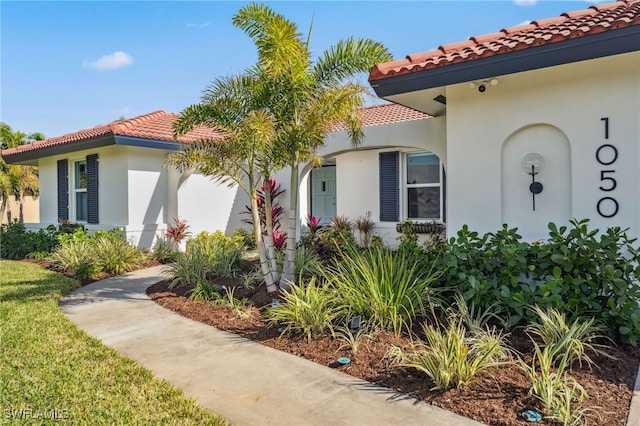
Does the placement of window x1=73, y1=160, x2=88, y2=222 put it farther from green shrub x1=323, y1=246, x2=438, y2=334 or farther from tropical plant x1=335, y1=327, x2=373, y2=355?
tropical plant x1=335, y1=327, x2=373, y2=355

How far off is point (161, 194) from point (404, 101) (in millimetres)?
8546

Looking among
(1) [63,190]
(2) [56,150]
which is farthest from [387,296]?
(1) [63,190]

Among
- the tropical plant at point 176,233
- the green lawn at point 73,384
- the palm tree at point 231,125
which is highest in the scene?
the palm tree at point 231,125

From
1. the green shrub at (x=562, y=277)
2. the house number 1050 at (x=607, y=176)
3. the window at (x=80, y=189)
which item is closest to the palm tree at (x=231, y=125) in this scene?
the green shrub at (x=562, y=277)

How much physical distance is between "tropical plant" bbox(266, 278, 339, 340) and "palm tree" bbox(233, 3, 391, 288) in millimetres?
1311

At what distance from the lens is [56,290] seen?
7.55m

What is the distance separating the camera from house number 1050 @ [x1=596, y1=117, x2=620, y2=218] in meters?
5.24

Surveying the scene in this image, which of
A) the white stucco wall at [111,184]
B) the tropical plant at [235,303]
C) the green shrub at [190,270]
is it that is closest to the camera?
the tropical plant at [235,303]

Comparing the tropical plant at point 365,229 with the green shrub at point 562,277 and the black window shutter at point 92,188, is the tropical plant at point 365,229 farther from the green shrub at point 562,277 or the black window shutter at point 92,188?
the black window shutter at point 92,188

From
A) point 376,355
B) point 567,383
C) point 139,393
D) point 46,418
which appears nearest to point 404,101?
point 376,355

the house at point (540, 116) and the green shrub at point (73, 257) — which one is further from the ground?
the house at point (540, 116)

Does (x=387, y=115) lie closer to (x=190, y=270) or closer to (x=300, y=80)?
(x=300, y=80)

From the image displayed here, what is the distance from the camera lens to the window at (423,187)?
11477 millimetres

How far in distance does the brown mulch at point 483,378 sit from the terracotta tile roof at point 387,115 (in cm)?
654
